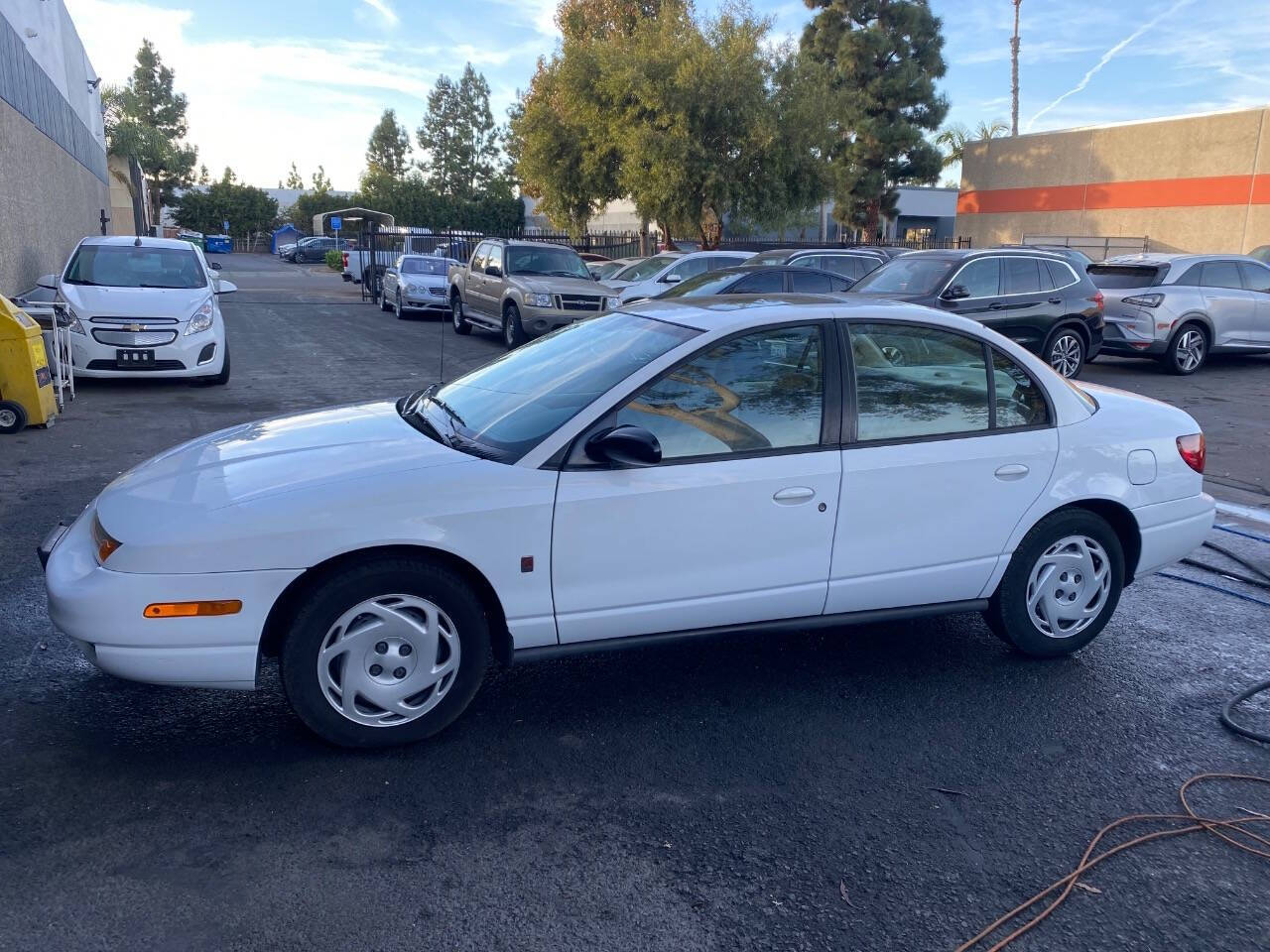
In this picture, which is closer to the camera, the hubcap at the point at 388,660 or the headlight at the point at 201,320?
the hubcap at the point at 388,660

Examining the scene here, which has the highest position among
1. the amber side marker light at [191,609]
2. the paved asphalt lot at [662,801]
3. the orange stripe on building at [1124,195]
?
the orange stripe on building at [1124,195]

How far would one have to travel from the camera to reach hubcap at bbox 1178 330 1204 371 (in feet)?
47.9

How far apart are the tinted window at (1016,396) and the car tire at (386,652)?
247 centimetres

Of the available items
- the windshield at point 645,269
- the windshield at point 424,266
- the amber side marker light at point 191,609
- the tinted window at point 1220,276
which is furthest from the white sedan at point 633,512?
the windshield at point 424,266

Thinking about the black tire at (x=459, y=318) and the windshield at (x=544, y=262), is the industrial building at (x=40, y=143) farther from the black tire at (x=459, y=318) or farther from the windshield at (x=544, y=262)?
the windshield at (x=544, y=262)

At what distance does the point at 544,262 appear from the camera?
17.5 m

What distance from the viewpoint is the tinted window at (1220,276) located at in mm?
14781

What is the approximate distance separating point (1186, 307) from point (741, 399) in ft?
41.9

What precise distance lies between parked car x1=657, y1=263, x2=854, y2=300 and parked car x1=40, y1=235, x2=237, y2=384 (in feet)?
18.8

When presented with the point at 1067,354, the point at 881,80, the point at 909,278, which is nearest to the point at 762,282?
the point at 909,278

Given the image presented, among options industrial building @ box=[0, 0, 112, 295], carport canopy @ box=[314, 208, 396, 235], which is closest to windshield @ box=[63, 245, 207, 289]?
industrial building @ box=[0, 0, 112, 295]

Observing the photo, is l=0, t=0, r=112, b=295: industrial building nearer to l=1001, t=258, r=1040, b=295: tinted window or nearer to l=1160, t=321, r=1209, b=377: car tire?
l=1001, t=258, r=1040, b=295: tinted window

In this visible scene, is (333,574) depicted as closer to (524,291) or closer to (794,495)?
(794,495)

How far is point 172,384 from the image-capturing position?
12453 millimetres
